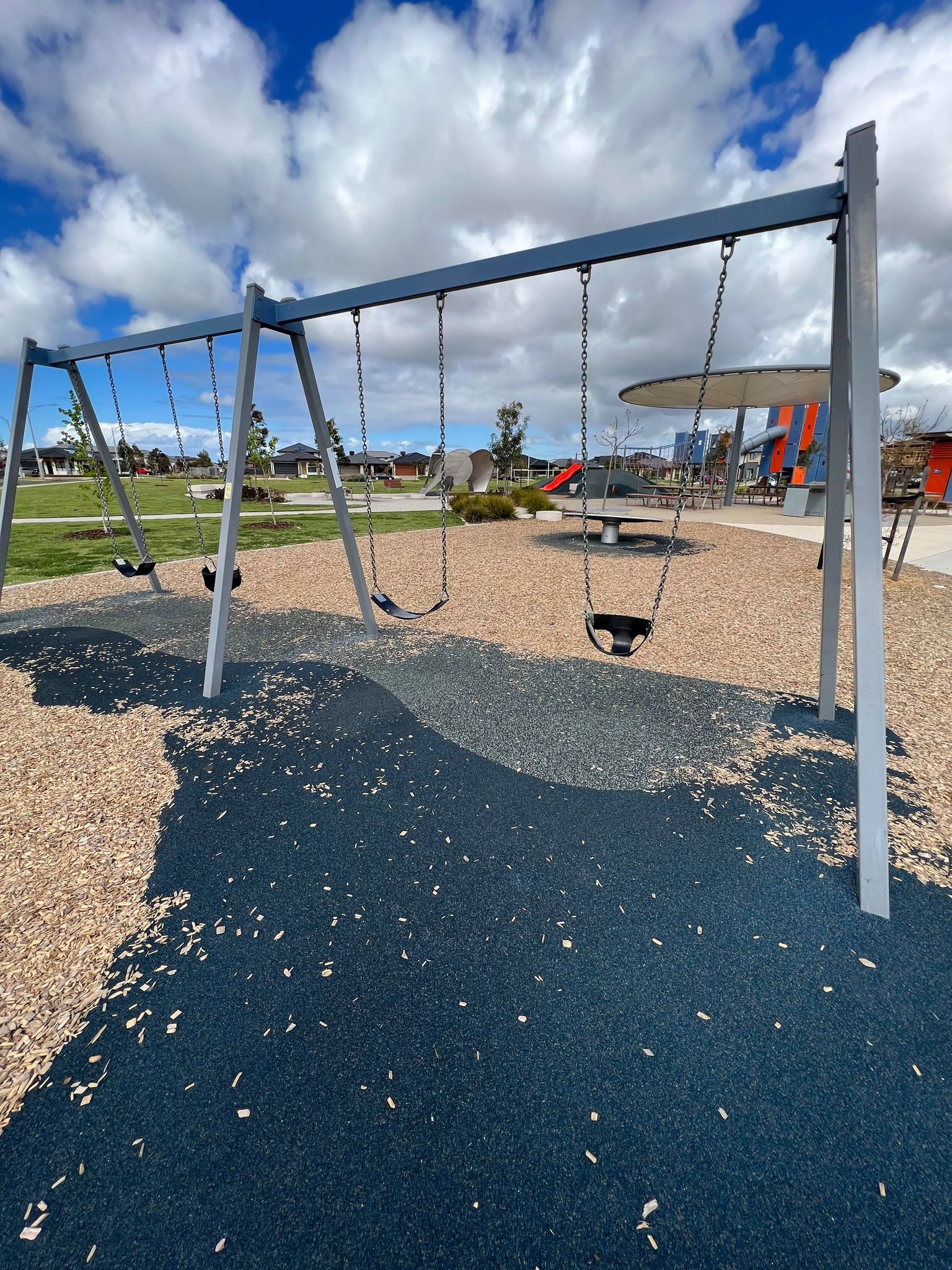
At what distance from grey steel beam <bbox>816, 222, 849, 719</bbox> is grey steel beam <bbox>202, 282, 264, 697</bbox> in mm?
3432

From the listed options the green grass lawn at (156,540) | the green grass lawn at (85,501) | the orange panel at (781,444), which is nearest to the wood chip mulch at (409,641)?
the green grass lawn at (156,540)

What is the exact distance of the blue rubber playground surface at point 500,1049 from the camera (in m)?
1.22

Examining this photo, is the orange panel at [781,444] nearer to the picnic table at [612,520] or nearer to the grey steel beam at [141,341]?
the picnic table at [612,520]

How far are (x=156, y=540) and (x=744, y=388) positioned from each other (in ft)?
50.5

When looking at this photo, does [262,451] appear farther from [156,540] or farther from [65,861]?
[65,861]

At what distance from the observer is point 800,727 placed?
3.51 m

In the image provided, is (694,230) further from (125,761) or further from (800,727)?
(125,761)

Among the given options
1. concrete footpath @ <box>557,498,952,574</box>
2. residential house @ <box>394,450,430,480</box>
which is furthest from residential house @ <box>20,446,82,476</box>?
concrete footpath @ <box>557,498,952,574</box>

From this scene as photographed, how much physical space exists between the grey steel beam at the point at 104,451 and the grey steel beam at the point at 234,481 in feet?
8.33

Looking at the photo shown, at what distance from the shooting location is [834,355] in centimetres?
276

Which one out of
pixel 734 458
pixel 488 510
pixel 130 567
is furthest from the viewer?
pixel 734 458

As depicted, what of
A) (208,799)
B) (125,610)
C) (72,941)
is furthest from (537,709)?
(125,610)

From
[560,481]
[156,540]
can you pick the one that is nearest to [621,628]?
[156,540]

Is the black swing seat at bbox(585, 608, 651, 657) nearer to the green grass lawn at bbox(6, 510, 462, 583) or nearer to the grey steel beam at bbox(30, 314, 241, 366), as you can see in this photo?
the grey steel beam at bbox(30, 314, 241, 366)
